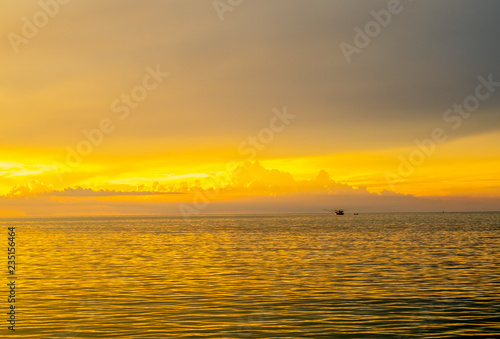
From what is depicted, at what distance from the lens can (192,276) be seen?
60344mm

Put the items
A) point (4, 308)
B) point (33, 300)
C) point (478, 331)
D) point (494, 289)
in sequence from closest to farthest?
1. point (478, 331)
2. point (4, 308)
3. point (33, 300)
4. point (494, 289)

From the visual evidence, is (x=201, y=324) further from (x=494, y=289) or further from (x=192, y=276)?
(x=494, y=289)

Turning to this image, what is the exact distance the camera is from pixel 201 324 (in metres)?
36.2

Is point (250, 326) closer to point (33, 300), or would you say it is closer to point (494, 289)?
point (33, 300)

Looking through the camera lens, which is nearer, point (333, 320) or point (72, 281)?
point (333, 320)

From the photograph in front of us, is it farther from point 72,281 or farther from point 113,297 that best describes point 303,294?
point 72,281

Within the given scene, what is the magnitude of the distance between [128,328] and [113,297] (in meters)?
12.2

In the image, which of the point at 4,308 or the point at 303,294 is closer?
the point at 4,308

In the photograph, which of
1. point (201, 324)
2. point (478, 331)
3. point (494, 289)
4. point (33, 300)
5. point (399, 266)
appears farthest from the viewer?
point (399, 266)

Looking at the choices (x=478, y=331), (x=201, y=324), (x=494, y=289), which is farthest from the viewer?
(x=494, y=289)

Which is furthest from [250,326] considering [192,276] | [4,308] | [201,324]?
[192,276]

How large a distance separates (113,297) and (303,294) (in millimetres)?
16141

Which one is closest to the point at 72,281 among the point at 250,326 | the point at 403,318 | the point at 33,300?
the point at 33,300

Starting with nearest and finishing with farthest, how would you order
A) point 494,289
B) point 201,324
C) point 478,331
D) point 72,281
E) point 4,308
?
point 478,331, point 201,324, point 4,308, point 494,289, point 72,281
